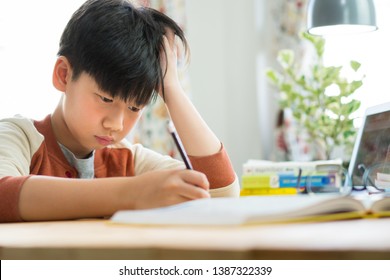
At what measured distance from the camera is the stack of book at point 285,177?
4.86 ft

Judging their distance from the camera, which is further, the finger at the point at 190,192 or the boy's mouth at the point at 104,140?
the boy's mouth at the point at 104,140

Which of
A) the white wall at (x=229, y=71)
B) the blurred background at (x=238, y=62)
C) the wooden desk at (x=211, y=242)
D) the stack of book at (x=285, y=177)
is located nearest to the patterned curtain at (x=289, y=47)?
the blurred background at (x=238, y=62)

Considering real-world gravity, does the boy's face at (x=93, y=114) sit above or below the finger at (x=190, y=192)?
below

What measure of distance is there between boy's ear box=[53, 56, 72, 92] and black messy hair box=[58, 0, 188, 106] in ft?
0.05

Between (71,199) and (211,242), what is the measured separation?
0.41 meters

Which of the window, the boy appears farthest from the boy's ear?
the window

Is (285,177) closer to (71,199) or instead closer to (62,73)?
(62,73)

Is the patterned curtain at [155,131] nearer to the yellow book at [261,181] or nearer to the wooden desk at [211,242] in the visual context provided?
the yellow book at [261,181]

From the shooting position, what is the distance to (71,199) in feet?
2.85

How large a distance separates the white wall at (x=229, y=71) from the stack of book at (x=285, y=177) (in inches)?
78.0

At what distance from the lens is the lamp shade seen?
88.4 inches
